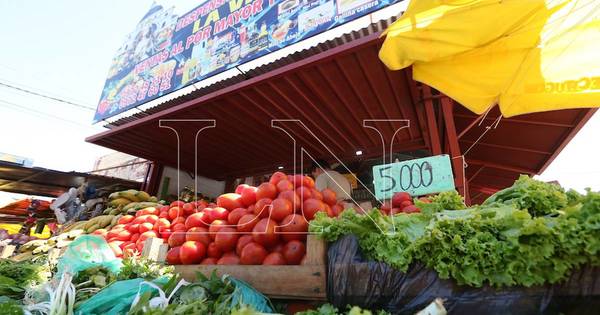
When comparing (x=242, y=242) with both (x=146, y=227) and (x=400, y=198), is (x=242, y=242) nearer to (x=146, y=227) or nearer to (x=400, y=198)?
(x=400, y=198)

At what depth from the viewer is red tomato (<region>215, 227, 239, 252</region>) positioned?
7.72ft

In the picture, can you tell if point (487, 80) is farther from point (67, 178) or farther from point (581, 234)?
point (67, 178)

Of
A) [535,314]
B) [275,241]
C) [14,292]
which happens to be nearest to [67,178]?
[14,292]

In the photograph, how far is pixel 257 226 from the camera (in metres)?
2.20

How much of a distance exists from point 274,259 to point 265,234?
20cm

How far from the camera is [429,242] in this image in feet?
4.64

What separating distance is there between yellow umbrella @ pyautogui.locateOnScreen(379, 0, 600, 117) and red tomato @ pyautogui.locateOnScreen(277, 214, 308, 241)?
1901 millimetres

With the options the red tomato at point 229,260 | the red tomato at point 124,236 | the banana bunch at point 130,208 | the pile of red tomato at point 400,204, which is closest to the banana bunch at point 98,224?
the banana bunch at point 130,208

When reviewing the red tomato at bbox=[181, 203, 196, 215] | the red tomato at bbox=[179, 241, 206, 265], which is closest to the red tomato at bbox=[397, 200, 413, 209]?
the red tomato at bbox=[179, 241, 206, 265]

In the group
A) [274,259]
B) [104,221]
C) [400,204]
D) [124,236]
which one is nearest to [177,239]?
[274,259]

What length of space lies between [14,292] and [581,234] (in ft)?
13.1

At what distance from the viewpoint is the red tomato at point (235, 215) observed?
2.46 m

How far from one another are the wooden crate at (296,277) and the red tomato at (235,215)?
19.1 inches

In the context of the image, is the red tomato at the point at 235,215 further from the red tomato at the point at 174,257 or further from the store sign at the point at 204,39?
the store sign at the point at 204,39
